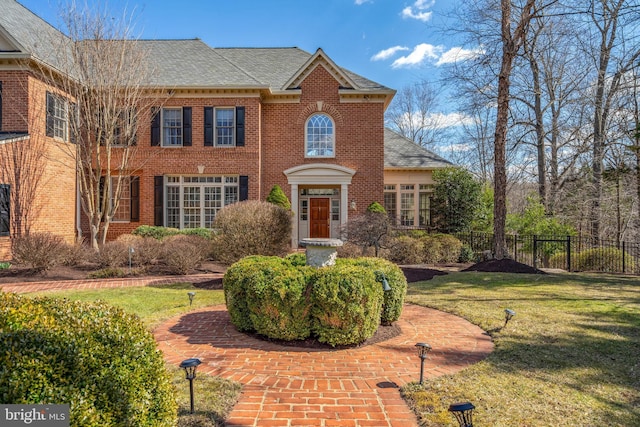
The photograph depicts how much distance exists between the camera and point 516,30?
40.4 ft

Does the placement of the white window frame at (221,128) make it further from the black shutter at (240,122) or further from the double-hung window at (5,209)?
the double-hung window at (5,209)

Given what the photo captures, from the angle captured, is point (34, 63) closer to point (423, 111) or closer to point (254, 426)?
point (254, 426)

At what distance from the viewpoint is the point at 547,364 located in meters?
4.41

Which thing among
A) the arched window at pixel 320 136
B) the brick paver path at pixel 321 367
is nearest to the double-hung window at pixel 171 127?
the arched window at pixel 320 136

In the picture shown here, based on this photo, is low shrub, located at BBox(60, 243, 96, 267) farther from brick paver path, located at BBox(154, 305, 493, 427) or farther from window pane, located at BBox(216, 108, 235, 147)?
window pane, located at BBox(216, 108, 235, 147)

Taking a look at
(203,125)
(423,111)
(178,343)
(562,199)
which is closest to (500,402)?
(178,343)

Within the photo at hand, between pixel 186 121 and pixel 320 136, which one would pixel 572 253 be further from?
pixel 186 121

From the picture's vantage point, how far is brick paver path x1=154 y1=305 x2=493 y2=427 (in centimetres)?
325

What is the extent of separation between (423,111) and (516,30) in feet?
84.0

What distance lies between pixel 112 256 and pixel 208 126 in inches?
Result: 299

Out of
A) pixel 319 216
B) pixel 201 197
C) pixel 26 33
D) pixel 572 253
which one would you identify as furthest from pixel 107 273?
pixel 572 253

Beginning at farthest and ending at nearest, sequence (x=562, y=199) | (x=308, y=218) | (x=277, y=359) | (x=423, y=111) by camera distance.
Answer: (x=423, y=111)
(x=562, y=199)
(x=308, y=218)
(x=277, y=359)

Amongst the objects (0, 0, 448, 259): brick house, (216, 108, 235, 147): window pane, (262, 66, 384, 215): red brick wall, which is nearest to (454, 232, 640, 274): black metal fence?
(262, 66, 384, 215): red brick wall

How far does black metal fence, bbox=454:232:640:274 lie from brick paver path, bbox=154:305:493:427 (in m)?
9.08
